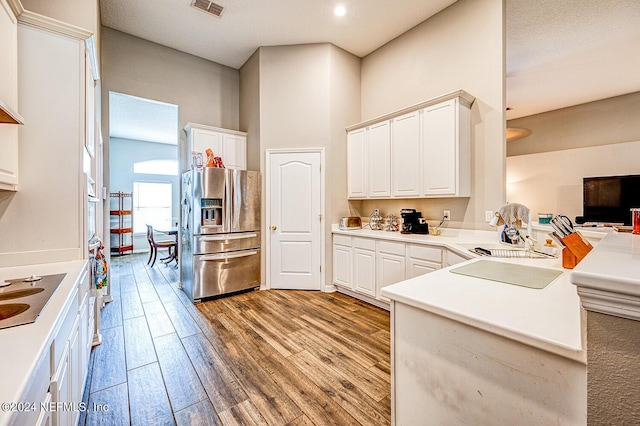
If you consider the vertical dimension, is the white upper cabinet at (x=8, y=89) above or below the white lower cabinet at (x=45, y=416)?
above

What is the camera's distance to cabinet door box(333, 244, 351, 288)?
3.70 m

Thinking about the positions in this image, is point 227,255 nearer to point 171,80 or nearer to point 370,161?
point 370,161

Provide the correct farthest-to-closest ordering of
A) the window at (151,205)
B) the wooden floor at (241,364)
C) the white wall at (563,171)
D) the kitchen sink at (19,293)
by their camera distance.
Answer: the window at (151,205) → the white wall at (563,171) → the wooden floor at (241,364) → the kitchen sink at (19,293)

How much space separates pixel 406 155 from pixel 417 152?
5.9 inches

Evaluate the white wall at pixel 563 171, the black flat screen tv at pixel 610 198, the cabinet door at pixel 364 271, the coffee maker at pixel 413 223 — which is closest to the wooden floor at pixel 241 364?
the cabinet door at pixel 364 271

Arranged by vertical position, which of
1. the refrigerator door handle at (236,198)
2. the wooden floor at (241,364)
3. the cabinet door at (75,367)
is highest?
the refrigerator door handle at (236,198)

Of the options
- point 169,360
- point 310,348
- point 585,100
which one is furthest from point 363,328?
point 585,100

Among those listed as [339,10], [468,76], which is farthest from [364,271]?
[339,10]

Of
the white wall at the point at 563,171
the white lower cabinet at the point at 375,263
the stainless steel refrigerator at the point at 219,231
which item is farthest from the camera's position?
the white wall at the point at 563,171

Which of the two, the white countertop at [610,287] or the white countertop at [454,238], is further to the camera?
the white countertop at [454,238]

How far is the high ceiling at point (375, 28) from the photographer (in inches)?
128

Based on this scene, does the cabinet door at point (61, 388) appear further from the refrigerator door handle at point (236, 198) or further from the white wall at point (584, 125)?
the white wall at point (584, 125)

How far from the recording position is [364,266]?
3.46m

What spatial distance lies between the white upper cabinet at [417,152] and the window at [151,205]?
6788 mm
